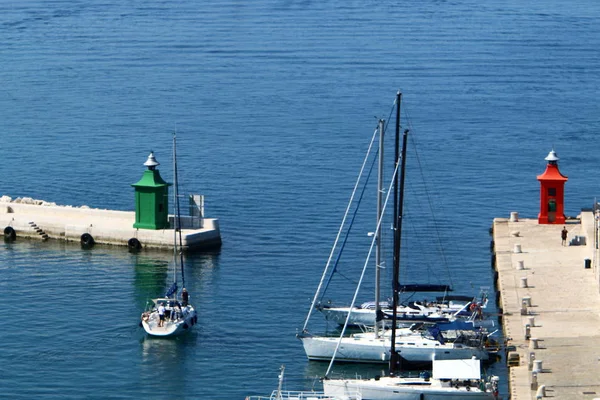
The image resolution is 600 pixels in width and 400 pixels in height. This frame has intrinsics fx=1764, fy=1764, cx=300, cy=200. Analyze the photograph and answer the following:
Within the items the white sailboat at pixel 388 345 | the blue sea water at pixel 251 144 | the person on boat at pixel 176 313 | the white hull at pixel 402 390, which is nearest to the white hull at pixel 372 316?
the white sailboat at pixel 388 345

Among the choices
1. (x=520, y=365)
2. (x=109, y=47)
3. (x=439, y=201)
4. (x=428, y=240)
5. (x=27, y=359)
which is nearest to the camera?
(x=520, y=365)

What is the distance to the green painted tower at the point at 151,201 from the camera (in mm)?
85750

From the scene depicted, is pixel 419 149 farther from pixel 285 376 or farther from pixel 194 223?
pixel 285 376

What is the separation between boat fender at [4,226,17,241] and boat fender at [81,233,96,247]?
3.98m

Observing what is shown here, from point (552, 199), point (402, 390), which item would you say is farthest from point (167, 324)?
point (552, 199)

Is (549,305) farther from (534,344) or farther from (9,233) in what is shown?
(9,233)

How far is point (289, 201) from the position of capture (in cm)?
9869

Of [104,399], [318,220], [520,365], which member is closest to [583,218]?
[318,220]

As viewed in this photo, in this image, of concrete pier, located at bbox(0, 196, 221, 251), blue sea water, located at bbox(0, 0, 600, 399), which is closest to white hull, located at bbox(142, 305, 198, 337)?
blue sea water, located at bbox(0, 0, 600, 399)

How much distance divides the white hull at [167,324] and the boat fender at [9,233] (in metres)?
20.7

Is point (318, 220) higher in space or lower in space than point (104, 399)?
higher

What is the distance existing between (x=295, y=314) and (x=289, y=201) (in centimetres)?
2653

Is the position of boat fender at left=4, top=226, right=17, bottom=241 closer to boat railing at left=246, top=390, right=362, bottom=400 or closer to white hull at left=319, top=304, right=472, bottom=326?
white hull at left=319, top=304, right=472, bottom=326

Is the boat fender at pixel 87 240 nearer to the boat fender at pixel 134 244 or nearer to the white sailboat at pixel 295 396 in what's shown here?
the boat fender at pixel 134 244
